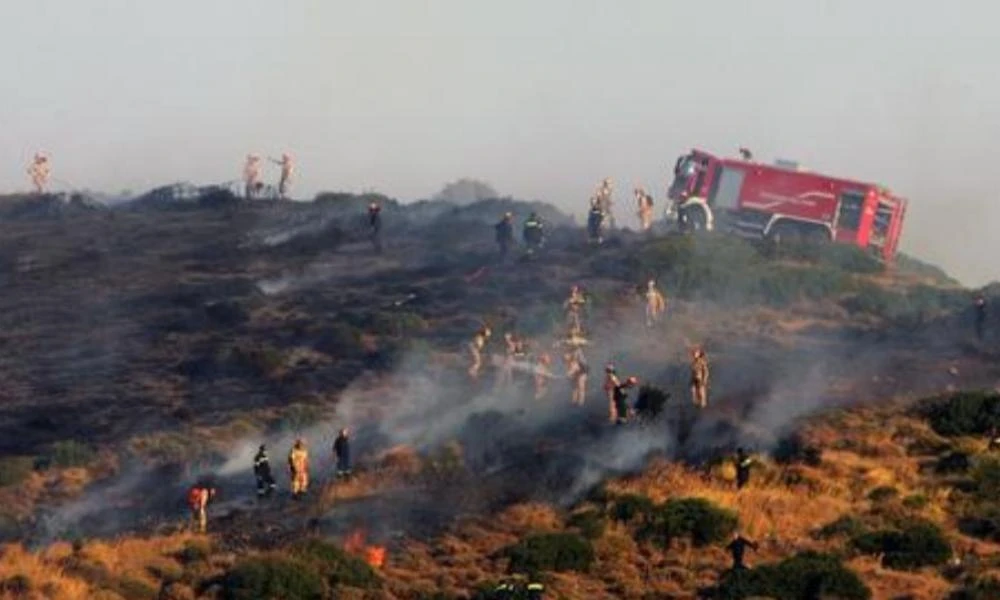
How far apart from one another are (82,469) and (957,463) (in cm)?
2224

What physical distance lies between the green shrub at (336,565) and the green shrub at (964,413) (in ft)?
49.7

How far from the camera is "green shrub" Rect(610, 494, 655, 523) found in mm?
30500

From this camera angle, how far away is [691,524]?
1162 inches

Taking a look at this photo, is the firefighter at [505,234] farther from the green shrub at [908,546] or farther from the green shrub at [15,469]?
the green shrub at [908,546]

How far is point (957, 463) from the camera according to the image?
108 ft

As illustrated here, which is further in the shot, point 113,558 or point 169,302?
point 169,302

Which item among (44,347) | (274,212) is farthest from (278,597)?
(274,212)

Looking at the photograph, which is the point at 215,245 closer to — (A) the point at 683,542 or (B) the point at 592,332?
(B) the point at 592,332

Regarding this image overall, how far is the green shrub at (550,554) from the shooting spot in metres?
28.5

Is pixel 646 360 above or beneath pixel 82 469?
above

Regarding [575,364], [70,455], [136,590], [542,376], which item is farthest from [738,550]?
[70,455]

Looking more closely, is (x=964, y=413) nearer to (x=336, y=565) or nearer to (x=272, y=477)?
(x=336, y=565)

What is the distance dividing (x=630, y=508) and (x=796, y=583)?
15.3 ft

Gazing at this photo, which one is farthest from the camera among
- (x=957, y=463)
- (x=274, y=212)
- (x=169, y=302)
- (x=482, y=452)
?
(x=274, y=212)
